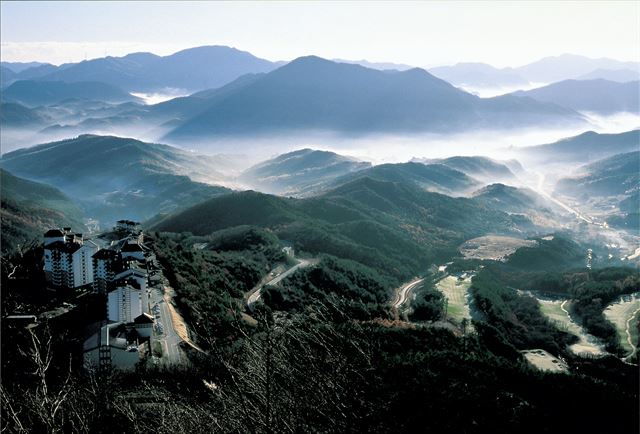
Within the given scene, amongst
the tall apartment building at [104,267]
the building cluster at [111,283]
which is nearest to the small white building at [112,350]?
the building cluster at [111,283]

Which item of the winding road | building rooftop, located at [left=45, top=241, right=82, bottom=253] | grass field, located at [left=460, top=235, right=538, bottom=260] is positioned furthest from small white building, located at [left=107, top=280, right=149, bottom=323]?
grass field, located at [left=460, top=235, right=538, bottom=260]

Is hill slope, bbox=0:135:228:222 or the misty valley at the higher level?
the misty valley

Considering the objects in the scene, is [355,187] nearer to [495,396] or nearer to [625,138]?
[495,396]

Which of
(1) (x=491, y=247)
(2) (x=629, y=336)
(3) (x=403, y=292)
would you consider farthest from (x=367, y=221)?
(2) (x=629, y=336)

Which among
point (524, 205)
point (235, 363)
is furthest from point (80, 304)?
point (524, 205)

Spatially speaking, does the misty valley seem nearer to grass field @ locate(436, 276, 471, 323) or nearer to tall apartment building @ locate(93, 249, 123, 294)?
tall apartment building @ locate(93, 249, 123, 294)
